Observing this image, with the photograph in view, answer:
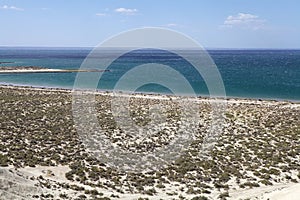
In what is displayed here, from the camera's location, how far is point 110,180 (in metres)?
23.8

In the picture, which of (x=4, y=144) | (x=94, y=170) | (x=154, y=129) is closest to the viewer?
(x=94, y=170)

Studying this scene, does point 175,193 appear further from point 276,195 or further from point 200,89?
point 200,89

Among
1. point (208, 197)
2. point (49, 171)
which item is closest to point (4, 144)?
point (49, 171)

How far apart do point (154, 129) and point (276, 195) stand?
65.3 ft

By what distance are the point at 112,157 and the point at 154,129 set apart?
10619 mm

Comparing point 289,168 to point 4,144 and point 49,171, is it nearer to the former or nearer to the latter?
point 49,171

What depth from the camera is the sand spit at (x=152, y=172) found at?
21.5 metres

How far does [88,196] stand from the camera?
20859mm

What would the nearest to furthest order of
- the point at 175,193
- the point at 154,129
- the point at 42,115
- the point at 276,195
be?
the point at 276,195 < the point at 175,193 < the point at 154,129 < the point at 42,115

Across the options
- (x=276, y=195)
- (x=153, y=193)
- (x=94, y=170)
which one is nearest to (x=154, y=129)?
(x=94, y=170)

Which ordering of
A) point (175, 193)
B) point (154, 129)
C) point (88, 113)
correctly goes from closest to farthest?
1. point (175, 193)
2. point (154, 129)
3. point (88, 113)

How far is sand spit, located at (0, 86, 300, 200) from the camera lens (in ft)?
70.5

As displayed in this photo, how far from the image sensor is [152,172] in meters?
25.4

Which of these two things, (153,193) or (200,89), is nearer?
(153,193)
